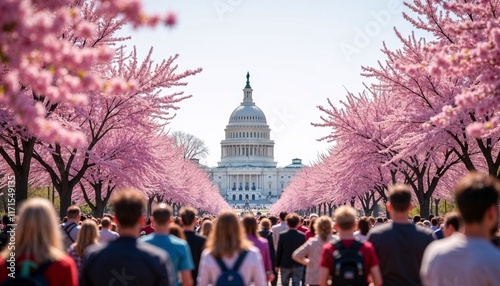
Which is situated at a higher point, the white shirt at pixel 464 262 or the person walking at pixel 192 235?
the person walking at pixel 192 235

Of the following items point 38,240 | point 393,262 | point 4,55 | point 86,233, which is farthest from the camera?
point 86,233

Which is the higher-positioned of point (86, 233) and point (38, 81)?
point (38, 81)

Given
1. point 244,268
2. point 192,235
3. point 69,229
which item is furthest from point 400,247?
point 69,229

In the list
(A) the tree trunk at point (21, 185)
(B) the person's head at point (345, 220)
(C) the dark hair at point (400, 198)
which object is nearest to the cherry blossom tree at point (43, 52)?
(B) the person's head at point (345, 220)

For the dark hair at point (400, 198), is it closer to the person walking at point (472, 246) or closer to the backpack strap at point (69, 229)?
the person walking at point (472, 246)

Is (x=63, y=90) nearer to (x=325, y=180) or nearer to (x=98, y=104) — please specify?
(x=98, y=104)

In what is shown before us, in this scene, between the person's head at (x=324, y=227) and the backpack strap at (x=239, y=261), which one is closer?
the backpack strap at (x=239, y=261)

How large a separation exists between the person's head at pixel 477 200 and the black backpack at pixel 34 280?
2.86m

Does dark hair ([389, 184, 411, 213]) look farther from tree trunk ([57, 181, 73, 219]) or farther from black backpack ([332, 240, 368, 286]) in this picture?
tree trunk ([57, 181, 73, 219])

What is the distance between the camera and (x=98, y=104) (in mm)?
29781

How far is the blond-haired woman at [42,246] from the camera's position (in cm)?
632

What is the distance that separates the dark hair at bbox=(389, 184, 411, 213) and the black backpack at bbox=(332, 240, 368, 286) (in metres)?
0.75

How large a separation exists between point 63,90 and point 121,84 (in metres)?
0.43

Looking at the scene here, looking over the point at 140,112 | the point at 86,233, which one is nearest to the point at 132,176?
the point at 140,112
